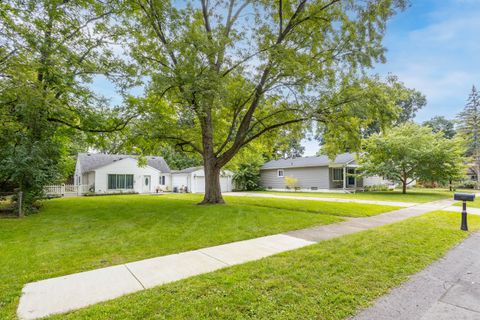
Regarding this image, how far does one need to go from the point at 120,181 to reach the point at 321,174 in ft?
63.3

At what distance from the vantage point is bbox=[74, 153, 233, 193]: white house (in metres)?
22.6

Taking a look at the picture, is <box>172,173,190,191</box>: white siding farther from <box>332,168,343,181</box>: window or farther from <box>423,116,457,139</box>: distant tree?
<box>423,116,457,139</box>: distant tree

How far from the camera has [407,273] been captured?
3.77m

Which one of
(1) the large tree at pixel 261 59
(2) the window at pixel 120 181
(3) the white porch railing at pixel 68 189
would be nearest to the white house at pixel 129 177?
(2) the window at pixel 120 181

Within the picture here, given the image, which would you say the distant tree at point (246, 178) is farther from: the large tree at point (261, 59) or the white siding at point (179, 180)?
the large tree at point (261, 59)

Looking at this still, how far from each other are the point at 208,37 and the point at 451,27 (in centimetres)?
984

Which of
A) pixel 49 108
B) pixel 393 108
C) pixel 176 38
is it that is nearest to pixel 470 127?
pixel 393 108

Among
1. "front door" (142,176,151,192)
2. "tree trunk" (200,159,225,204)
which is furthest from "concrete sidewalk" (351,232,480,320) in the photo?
"front door" (142,176,151,192)

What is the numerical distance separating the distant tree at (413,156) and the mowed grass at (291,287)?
1668 cm

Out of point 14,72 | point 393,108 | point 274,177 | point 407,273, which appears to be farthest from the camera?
point 274,177

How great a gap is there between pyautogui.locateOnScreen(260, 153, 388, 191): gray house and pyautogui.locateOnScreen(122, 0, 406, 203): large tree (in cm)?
1195

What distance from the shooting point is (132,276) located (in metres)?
3.69

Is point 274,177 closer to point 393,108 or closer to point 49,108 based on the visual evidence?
point 393,108

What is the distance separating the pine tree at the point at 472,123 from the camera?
3494cm
